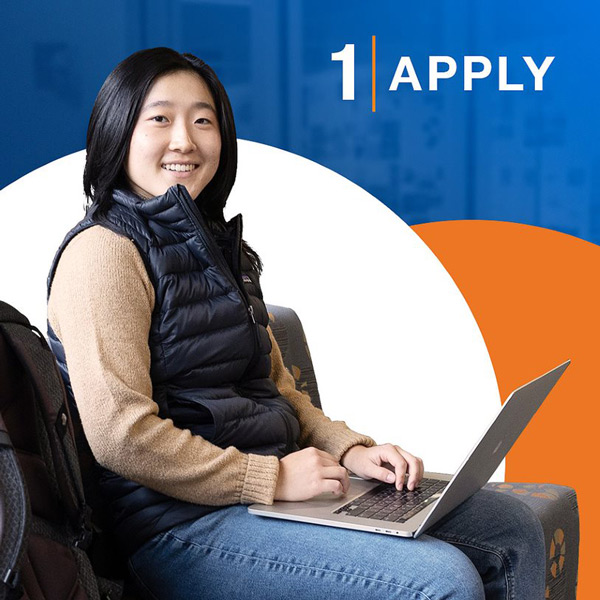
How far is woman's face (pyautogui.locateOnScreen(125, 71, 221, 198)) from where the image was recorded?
5.32 feet

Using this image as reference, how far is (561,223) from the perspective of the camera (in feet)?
9.80

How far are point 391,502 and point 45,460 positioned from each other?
558 mm

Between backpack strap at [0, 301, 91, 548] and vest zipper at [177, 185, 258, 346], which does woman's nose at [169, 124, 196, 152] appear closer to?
vest zipper at [177, 185, 258, 346]

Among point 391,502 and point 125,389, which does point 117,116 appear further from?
point 391,502

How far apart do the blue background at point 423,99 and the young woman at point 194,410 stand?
1.14m

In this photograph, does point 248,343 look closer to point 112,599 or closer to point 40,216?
point 112,599

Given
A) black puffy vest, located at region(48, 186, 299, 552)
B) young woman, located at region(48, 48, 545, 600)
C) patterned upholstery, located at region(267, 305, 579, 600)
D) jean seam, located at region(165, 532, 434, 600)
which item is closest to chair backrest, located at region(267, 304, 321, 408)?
patterned upholstery, located at region(267, 305, 579, 600)

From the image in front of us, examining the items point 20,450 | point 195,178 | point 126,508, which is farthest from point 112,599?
point 195,178

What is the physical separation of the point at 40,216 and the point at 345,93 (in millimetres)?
974

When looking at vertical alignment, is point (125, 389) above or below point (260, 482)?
above

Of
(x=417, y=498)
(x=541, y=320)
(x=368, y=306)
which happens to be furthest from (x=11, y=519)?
(x=541, y=320)

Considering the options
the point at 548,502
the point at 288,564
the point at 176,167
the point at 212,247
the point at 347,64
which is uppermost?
the point at 347,64

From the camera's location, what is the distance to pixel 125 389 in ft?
4.57

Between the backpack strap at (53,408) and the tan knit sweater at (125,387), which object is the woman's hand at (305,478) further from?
the backpack strap at (53,408)
